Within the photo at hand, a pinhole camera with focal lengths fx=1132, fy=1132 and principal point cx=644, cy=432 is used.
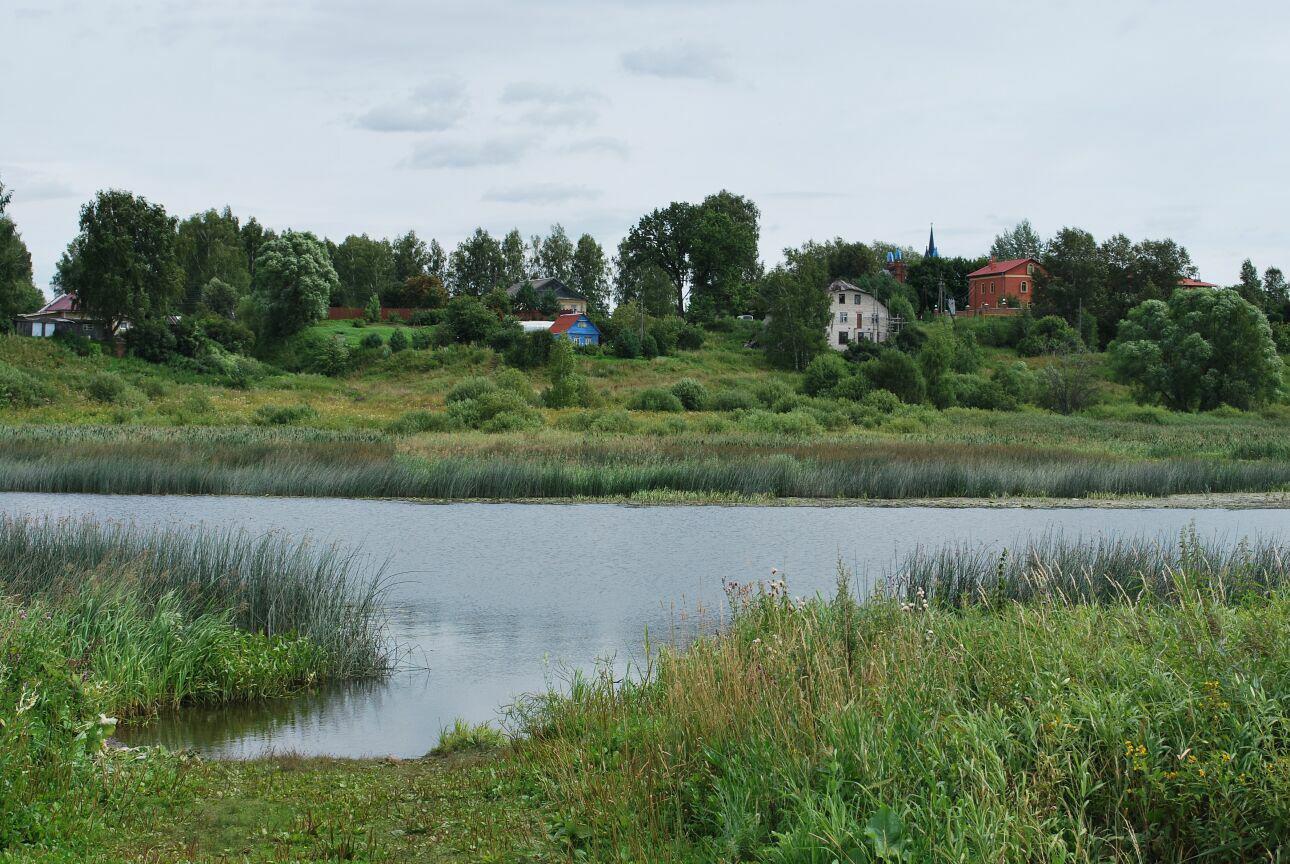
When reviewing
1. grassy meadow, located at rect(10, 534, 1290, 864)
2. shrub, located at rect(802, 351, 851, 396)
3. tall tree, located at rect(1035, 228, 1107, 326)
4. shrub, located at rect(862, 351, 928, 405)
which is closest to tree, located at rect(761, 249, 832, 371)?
shrub, located at rect(802, 351, 851, 396)

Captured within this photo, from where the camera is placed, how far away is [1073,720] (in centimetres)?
573

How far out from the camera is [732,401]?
55.2 metres

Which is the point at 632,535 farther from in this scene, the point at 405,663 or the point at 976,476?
the point at 976,476

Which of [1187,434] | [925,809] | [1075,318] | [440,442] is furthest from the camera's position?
[1075,318]

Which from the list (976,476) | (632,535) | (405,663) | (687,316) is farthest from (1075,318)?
(405,663)

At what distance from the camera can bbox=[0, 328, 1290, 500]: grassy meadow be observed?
1072 inches

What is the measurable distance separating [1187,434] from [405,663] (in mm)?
40545

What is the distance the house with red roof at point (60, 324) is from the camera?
202 feet

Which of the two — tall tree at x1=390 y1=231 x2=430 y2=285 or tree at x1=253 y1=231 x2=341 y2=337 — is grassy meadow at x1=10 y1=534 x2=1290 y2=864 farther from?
tall tree at x1=390 y1=231 x2=430 y2=285

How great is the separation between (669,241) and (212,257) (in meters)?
38.6

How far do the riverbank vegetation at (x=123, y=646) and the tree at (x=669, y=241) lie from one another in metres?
89.2

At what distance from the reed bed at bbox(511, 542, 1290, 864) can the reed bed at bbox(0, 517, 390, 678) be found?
420cm

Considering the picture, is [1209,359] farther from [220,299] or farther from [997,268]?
[220,299]

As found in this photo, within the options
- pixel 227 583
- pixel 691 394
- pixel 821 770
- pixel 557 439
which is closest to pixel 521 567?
pixel 227 583
